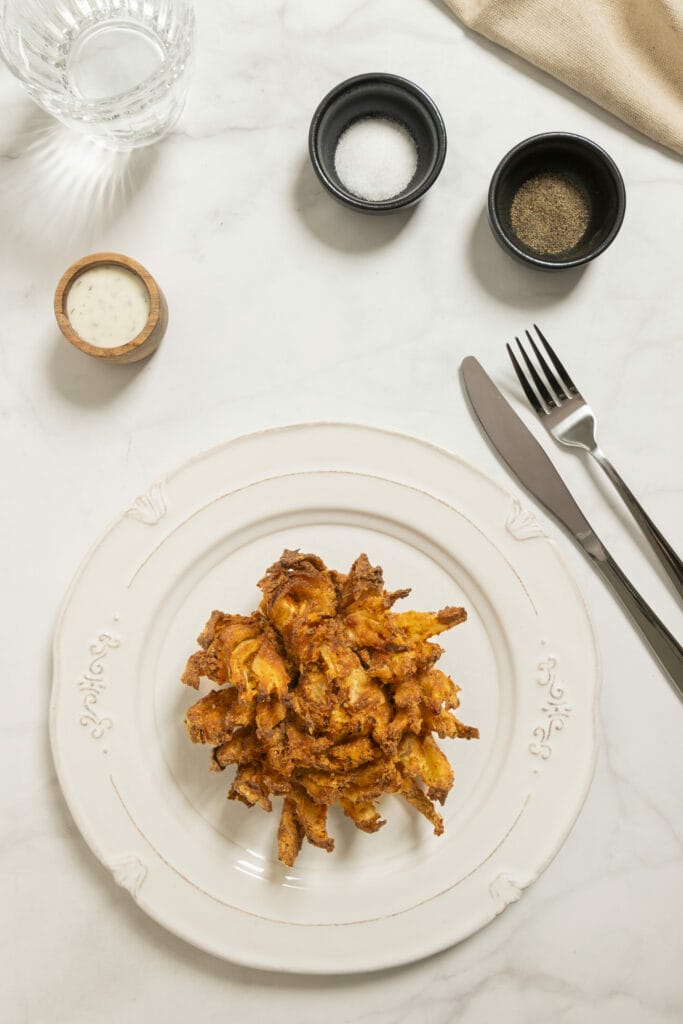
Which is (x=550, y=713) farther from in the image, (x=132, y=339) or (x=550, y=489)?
(x=132, y=339)

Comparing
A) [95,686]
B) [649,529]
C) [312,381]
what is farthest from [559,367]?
[95,686]

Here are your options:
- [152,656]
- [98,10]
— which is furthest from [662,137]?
[152,656]

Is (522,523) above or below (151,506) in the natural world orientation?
below

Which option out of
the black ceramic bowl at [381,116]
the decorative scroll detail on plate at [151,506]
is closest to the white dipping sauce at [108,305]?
the decorative scroll detail on plate at [151,506]

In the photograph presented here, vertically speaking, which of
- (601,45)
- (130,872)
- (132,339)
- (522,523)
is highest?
(601,45)

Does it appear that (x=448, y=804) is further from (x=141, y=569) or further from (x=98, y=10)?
(x=98, y=10)

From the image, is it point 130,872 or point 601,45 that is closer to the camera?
point 130,872

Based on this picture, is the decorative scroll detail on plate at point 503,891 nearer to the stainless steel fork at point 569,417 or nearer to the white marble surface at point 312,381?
the white marble surface at point 312,381
